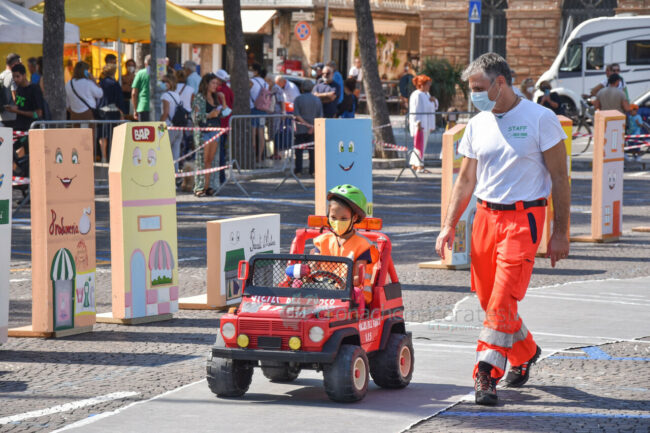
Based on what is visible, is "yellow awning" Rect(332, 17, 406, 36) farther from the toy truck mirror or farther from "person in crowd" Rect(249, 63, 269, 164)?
the toy truck mirror

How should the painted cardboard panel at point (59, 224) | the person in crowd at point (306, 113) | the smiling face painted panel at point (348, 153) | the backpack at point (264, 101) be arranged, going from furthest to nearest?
the backpack at point (264, 101) < the person in crowd at point (306, 113) < the smiling face painted panel at point (348, 153) < the painted cardboard panel at point (59, 224)

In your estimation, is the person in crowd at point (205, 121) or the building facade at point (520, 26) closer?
the person in crowd at point (205, 121)

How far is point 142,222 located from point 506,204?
343 centimetres

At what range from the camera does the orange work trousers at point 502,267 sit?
21.0 feet

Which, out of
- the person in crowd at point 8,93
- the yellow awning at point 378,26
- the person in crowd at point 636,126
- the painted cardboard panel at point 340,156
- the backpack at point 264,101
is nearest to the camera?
the painted cardboard panel at point 340,156

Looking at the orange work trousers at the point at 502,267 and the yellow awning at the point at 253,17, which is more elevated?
the yellow awning at the point at 253,17

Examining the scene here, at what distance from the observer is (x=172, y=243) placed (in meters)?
9.38

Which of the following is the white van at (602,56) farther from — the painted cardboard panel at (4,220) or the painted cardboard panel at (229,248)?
the painted cardboard panel at (4,220)

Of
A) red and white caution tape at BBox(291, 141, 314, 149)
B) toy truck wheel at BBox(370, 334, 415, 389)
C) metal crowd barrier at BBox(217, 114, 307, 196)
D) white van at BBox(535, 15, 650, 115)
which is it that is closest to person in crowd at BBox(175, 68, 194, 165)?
metal crowd barrier at BBox(217, 114, 307, 196)

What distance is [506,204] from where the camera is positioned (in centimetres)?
654

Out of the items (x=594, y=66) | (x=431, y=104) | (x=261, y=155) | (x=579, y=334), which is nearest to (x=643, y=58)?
(x=594, y=66)

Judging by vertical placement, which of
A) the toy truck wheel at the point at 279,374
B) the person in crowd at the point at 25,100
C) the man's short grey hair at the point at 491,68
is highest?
the person in crowd at the point at 25,100

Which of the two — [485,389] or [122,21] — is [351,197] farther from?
[122,21]

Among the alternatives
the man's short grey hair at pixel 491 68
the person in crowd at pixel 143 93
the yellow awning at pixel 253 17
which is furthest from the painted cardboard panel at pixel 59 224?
the yellow awning at pixel 253 17
